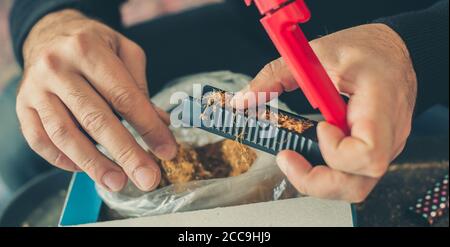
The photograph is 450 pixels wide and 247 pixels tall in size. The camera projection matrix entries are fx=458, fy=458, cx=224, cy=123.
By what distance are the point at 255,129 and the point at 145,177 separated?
135mm

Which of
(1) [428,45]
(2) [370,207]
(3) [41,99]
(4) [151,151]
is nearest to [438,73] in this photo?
(1) [428,45]

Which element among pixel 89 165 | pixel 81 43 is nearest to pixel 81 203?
pixel 89 165

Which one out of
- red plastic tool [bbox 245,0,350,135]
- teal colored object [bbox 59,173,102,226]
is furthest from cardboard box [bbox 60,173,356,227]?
red plastic tool [bbox 245,0,350,135]

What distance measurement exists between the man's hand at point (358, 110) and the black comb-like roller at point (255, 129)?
0.02 meters

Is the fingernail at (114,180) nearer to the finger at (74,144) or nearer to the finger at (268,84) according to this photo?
the finger at (74,144)

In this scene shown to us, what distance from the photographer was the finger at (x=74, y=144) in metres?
0.47

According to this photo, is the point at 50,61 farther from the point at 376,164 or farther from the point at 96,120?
the point at 376,164

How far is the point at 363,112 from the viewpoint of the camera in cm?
36

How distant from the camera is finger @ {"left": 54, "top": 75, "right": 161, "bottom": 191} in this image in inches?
18.2

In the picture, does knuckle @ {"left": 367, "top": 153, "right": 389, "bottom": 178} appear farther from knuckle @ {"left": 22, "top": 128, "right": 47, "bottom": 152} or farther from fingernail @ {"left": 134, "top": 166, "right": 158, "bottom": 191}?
knuckle @ {"left": 22, "top": 128, "right": 47, "bottom": 152}

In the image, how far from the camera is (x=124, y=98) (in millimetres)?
480

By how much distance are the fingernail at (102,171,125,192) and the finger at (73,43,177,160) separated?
49 mm

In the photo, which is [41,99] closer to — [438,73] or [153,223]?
[153,223]

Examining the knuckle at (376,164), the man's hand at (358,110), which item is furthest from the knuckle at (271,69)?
the knuckle at (376,164)
